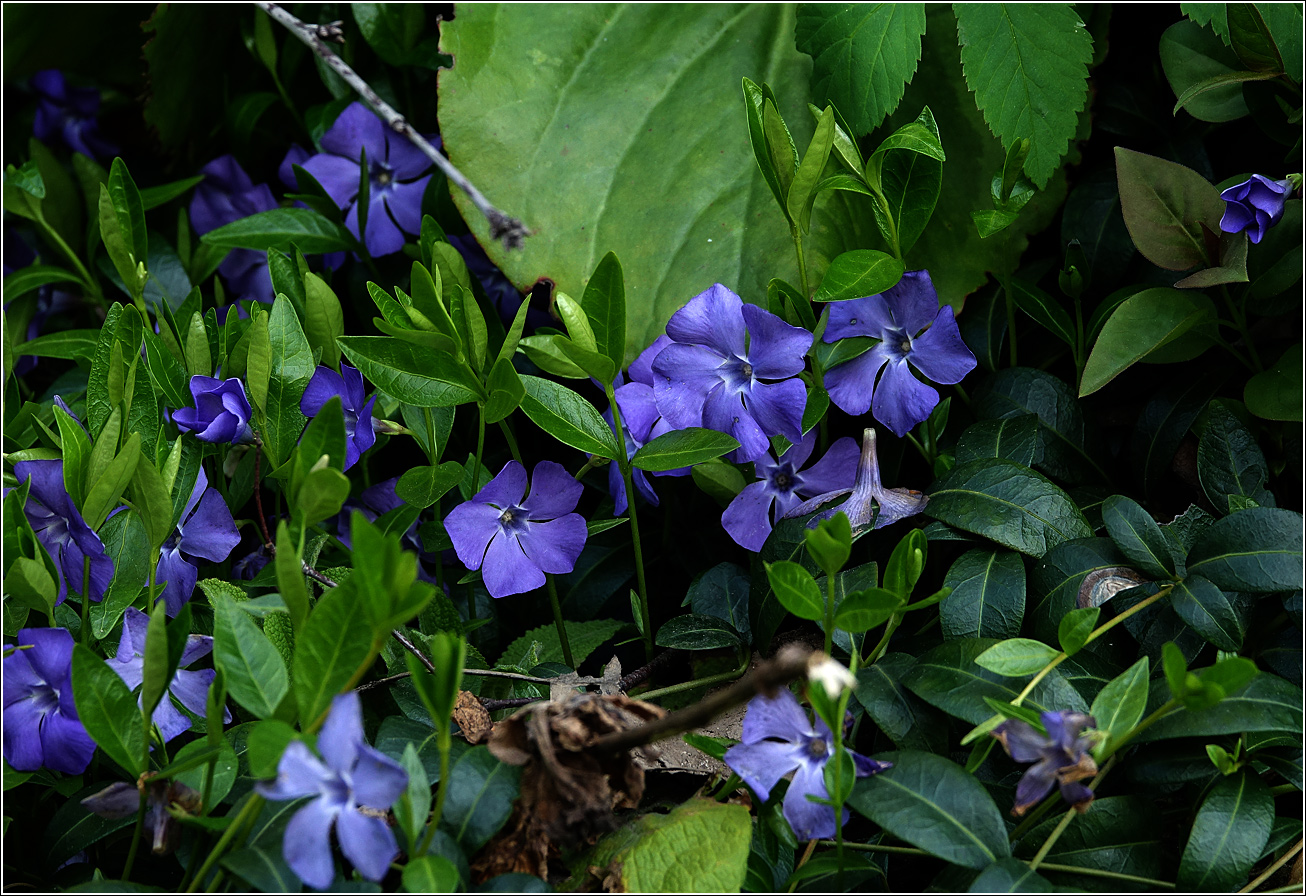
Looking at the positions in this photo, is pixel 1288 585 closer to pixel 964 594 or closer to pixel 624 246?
pixel 964 594

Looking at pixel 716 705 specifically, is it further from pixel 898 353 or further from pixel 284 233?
pixel 284 233

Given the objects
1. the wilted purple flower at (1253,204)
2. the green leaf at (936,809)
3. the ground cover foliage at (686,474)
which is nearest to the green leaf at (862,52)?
the ground cover foliage at (686,474)

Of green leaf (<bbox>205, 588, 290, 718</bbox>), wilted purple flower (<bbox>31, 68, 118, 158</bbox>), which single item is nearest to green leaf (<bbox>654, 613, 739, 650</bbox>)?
green leaf (<bbox>205, 588, 290, 718</bbox>)

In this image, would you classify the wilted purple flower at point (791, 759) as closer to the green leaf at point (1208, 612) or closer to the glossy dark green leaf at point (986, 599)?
the glossy dark green leaf at point (986, 599)

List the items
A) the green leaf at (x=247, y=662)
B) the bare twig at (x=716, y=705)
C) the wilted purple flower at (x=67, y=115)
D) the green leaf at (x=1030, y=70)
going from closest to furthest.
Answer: the bare twig at (x=716, y=705), the green leaf at (x=247, y=662), the green leaf at (x=1030, y=70), the wilted purple flower at (x=67, y=115)

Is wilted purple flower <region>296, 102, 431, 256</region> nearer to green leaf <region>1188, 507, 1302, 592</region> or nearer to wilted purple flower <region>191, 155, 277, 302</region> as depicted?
wilted purple flower <region>191, 155, 277, 302</region>

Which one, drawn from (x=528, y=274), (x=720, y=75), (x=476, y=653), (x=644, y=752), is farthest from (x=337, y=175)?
(x=644, y=752)
